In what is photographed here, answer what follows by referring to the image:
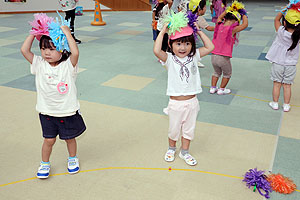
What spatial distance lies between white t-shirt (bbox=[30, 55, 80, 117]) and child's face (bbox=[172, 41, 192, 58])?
2.84 feet

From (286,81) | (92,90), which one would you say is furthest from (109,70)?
(286,81)

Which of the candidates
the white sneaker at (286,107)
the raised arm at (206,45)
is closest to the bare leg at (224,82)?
the white sneaker at (286,107)

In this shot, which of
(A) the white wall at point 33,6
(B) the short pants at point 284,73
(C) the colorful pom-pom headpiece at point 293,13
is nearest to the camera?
(C) the colorful pom-pom headpiece at point 293,13

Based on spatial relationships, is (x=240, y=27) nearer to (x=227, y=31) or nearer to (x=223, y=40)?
(x=227, y=31)

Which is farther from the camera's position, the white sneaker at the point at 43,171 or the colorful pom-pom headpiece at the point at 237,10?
the colorful pom-pom headpiece at the point at 237,10

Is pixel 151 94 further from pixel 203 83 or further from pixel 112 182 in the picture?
pixel 112 182

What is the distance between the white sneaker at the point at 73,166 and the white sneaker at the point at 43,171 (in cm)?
19

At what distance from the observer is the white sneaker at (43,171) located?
8.19 ft

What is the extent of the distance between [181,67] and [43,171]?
150 centimetres

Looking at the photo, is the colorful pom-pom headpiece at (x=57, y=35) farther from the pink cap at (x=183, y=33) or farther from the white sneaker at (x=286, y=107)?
the white sneaker at (x=286, y=107)

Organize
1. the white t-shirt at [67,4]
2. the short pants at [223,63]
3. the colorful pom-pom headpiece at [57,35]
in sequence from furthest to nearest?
the white t-shirt at [67,4] → the short pants at [223,63] → the colorful pom-pom headpiece at [57,35]

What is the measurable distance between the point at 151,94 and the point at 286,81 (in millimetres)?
1864

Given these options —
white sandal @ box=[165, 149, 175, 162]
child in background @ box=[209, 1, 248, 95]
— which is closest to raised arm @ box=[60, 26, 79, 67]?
white sandal @ box=[165, 149, 175, 162]

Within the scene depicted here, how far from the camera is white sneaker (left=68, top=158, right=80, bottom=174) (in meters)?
2.59
